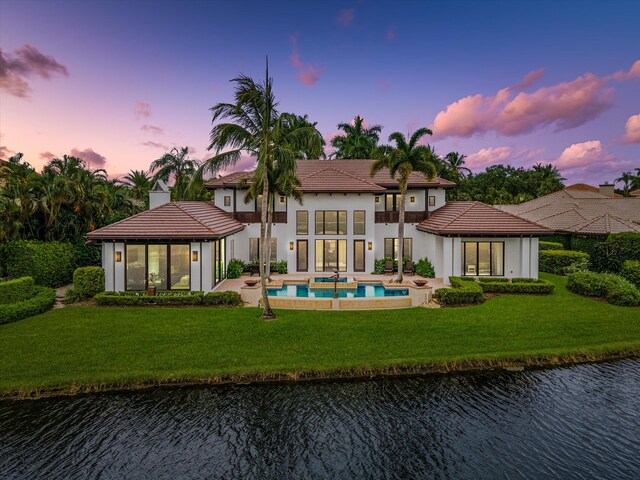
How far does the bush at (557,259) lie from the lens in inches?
944

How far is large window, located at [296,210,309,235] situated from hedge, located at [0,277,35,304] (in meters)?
15.3

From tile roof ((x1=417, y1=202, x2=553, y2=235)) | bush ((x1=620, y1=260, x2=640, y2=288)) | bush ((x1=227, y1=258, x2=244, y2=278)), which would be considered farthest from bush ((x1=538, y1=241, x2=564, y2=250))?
bush ((x1=227, y1=258, x2=244, y2=278))

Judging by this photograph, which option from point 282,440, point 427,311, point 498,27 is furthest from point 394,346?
point 498,27

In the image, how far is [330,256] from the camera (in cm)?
2425

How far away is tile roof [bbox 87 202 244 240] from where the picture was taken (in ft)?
55.7

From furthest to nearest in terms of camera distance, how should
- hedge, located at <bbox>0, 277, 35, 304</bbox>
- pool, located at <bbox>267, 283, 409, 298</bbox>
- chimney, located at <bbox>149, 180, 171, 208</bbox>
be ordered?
chimney, located at <bbox>149, 180, 171, 208</bbox>, pool, located at <bbox>267, 283, 409, 298</bbox>, hedge, located at <bbox>0, 277, 35, 304</bbox>

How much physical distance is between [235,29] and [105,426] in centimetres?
2298

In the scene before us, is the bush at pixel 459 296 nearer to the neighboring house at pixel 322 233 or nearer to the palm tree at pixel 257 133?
the neighboring house at pixel 322 233

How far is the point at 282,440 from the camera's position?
295 inches

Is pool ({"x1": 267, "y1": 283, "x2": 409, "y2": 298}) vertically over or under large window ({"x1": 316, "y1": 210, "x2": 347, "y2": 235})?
under

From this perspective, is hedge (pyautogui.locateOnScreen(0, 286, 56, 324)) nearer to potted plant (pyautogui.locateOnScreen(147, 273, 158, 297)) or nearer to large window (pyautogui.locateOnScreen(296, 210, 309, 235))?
potted plant (pyautogui.locateOnScreen(147, 273, 158, 297))

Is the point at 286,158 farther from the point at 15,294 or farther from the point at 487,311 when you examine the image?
the point at 15,294

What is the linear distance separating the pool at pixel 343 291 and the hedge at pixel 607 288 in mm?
9458

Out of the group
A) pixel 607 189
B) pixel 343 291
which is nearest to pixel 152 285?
pixel 343 291
